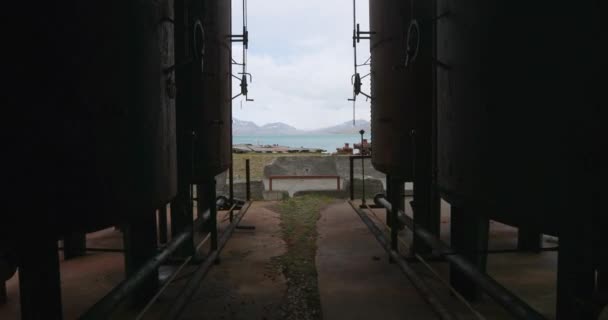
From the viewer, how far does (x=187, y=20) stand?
4.68m

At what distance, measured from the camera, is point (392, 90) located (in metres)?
5.47

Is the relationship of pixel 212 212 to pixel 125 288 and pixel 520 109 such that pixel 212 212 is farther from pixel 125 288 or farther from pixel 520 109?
pixel 520 109

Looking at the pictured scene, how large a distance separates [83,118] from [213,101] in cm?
357

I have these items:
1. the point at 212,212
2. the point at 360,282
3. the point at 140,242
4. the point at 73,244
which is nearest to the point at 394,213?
the point at 360,282

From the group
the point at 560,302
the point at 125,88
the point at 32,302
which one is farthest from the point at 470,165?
the point at 32,302

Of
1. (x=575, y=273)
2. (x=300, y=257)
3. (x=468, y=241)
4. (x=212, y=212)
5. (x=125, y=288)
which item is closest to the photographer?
(x=575, y=273)

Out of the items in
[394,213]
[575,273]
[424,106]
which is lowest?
[394,213]

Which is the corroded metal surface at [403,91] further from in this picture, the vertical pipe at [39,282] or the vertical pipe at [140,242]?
the vertical pipe at [39,282]

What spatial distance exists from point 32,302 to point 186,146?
2.86m

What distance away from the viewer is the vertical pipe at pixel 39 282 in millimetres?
2457

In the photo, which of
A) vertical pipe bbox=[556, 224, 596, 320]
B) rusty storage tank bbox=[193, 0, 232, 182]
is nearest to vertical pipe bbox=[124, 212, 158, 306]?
rusty storage tank bbox=[193, 0, 232, 182]

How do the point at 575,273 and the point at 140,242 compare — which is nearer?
the point at 575,273

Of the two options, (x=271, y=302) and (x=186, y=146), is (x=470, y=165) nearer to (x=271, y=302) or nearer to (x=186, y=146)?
(x=271, y=302)

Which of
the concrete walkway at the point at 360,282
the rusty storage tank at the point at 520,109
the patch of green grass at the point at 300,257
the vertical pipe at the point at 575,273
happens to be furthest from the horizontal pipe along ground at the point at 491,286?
the patch of green grass at the point at 300,257
